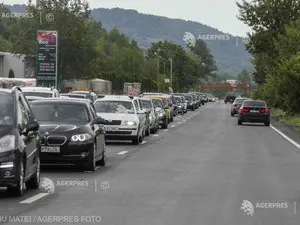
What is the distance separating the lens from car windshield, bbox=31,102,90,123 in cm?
1894

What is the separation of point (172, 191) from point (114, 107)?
15.6 meters

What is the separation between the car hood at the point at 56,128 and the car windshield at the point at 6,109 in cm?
393

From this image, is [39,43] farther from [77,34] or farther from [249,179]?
[249,179]

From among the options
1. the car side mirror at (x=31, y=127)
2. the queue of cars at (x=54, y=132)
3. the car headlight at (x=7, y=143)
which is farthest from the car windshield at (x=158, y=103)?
the car headlight at (x=7, y=143)

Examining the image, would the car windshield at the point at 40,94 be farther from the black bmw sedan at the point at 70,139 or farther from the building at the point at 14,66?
the building at the point at 14,66

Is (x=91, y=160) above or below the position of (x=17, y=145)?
below

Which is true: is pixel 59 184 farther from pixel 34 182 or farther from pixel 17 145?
pixel 17 145

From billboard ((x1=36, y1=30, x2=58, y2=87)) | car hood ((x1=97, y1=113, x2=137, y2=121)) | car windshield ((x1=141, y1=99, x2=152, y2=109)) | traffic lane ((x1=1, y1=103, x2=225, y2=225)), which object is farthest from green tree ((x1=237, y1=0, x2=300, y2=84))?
traffic lane ((x1=1, y1=103, x2=225, y2=225))

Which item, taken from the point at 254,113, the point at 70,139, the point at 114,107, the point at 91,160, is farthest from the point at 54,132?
the point at 254,113

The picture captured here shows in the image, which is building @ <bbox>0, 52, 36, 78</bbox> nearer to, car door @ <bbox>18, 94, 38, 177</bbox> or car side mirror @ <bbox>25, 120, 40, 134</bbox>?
car door @ <bbox>18, 94, 38, 177</bbox>

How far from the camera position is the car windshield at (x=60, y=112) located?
18.9 metres

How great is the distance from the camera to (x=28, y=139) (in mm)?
13391

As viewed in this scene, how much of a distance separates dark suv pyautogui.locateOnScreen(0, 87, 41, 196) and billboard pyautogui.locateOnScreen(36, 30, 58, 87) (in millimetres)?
47544

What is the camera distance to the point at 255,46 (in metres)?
67.6
